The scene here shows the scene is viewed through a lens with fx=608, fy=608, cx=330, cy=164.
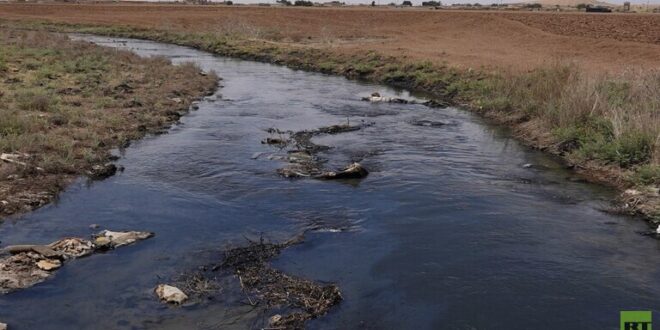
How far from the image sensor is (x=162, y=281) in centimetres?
825

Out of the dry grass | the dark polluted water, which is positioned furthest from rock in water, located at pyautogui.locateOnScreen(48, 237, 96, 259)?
the dry grass

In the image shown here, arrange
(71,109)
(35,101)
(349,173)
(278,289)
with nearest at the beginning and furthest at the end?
1. (278,289)
2. (349,173)
3. (35,101)
4. (71,109)

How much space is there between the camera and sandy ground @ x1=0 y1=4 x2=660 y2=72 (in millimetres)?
31984

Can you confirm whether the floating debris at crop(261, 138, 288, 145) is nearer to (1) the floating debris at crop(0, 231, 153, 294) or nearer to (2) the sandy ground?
(1) the floating debris at crop(0, 231, 153, 294)

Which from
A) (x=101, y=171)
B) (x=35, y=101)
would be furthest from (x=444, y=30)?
(x=101, y=171)

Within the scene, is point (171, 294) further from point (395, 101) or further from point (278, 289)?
point (395, 101)

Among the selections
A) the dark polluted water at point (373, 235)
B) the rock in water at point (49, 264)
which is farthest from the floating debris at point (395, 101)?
the rock in water at point (49, 264)

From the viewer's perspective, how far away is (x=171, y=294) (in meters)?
7.77

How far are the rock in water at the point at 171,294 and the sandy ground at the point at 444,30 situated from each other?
66.1ft

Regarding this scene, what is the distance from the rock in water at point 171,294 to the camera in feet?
25.2

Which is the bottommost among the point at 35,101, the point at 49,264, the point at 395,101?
the point at 49,264

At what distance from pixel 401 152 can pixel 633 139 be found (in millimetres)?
5345

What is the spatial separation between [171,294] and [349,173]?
20.3ft

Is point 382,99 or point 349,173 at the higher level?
point 382,99
